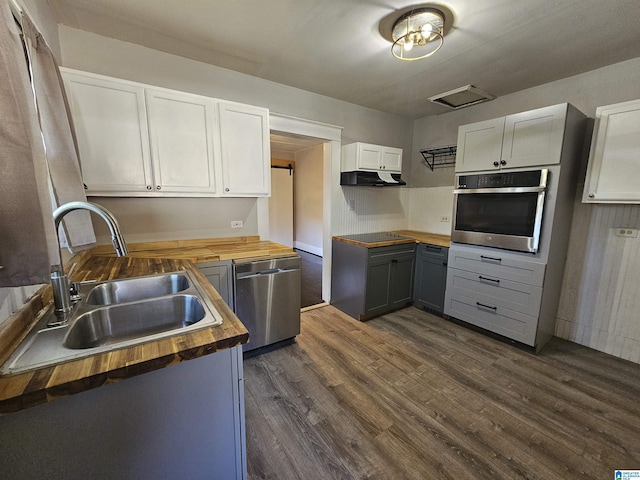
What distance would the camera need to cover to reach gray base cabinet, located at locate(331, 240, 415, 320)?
291 cm

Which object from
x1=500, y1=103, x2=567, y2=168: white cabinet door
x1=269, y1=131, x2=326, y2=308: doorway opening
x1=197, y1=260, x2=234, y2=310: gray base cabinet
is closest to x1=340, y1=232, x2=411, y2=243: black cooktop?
x1=500, y1=103, x2=567, y2=168: white cabinet door

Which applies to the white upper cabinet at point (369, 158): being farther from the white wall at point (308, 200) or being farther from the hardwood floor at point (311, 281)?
the white wall at point (308, 200)

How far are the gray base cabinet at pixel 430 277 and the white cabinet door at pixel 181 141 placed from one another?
7.92 feet

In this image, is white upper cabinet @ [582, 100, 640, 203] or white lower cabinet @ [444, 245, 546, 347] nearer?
white upper cabinet @ [582, 100, 640, 203]

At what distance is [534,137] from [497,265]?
44.9 inches

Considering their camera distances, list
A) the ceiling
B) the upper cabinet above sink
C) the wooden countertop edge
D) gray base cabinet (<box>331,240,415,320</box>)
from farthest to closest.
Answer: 1. gray base cabinet (<box>331,240,415,320</box>)
2. the upper cabinet above sink
3. the ceiling
4. the wooden countertop edge

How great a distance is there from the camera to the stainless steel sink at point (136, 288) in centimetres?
131

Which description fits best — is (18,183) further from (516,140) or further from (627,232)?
(627,232)

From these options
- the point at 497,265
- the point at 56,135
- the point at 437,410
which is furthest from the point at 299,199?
the point at 437,410

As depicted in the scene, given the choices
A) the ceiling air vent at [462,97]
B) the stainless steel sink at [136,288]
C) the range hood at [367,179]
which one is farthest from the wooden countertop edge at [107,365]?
the ceiling air vent at [462,97]

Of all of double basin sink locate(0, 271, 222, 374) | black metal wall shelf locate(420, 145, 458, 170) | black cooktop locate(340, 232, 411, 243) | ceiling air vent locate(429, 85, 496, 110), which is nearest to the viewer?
double basin sink locate(0, 271, 222, 374)

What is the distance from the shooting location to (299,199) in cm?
643

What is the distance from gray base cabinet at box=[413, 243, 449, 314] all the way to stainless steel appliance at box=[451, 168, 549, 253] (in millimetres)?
301

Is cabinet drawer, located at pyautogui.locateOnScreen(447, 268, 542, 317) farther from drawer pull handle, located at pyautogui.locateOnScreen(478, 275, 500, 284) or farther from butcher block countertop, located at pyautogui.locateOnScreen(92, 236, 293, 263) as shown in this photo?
butcher block countertop, located at pyautogui.locateOnScreen(92, 236, 293, 263)
